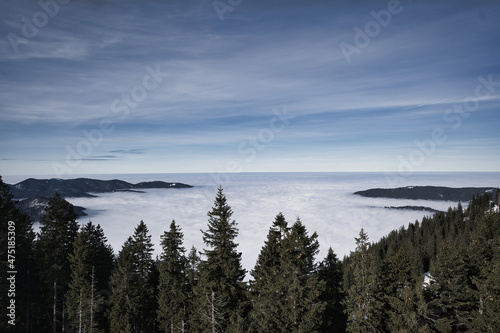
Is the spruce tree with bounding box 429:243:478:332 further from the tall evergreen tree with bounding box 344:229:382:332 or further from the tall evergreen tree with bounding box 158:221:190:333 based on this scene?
the tall evergreen tree with bounding box 158:221:190:333

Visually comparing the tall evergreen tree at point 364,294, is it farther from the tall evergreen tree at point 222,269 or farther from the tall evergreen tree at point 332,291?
the tall evergreen tree at point 222,269

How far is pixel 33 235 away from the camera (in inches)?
1560

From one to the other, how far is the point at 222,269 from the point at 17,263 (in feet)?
78.4

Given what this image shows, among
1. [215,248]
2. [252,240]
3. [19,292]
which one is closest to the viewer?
[215,248]

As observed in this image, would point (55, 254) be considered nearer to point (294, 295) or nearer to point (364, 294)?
point (294, 295)

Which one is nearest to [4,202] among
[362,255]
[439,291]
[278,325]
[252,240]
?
[278,325]

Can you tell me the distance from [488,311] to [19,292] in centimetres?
4429

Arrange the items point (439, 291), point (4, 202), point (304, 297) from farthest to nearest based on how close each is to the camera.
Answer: point (4, 202) → point (439, 291) → point (304, 297)

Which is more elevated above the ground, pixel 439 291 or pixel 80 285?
pixel 439 291

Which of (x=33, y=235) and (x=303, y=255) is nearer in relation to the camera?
(x=303, y=255)

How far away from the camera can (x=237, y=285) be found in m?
25.9

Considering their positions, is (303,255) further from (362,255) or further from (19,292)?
(19,292)

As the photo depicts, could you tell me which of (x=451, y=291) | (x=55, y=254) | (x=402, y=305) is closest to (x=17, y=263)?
(x=55, y=254)

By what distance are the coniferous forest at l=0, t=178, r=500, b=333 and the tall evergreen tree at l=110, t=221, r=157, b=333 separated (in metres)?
0.12
